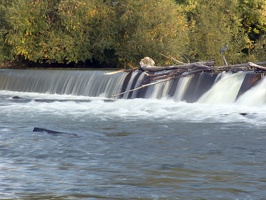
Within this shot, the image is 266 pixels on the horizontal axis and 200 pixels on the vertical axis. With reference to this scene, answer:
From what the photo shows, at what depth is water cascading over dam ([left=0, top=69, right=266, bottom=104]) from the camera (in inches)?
833

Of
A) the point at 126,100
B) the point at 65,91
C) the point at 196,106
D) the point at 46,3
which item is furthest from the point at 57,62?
the point at 196,106

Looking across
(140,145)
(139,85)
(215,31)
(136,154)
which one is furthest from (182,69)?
(136,154)

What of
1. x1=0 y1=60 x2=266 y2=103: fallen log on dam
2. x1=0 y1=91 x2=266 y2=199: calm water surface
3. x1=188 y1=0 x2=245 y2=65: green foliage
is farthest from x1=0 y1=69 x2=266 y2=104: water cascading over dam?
x1=188 y1=0 x2=245 y2=65: green foliage

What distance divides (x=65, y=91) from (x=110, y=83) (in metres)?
2.27

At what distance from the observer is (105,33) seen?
33375 millimetres

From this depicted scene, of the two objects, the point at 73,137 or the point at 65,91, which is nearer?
the point at 73,137

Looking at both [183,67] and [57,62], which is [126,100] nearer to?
[183,67]

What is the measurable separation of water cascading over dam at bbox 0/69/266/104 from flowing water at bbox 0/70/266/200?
55 millimetres

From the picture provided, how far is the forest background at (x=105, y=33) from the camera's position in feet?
105

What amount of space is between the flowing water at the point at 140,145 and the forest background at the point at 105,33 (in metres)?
7.01

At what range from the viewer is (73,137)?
14938 millimetres

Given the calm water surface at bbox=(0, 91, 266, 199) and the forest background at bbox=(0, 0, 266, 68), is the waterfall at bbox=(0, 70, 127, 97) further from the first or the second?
the calm water surface at bbox=(0, 91, 266, 199)

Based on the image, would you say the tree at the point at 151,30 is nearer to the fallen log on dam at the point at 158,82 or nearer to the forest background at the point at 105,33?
the forest background at the point at 105,33

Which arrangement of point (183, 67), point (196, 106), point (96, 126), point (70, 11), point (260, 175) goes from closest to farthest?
point (260, 175) → point (96, 126) → point (196, 106) → point (183, 67) → point (70, 11)
